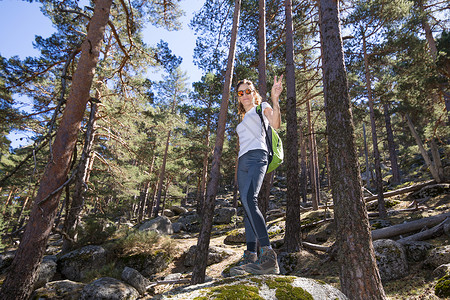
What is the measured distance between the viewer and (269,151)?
2.80m

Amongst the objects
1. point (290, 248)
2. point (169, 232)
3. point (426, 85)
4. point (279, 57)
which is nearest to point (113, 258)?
point (169, 232)

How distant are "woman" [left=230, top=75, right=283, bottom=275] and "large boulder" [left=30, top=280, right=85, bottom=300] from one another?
6.17 m

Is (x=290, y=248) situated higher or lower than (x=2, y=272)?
higher

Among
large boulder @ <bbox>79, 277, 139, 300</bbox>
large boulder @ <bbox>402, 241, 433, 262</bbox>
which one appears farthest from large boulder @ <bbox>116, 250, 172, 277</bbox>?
large boulder @ <bbox>402, 241, 433, 262</bbox>

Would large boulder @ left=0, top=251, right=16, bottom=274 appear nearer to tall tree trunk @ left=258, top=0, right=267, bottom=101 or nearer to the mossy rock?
tall tree trunk @ left=258, top=0, right=267, bottom=101

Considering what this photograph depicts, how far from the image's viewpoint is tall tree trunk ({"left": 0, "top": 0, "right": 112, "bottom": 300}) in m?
3.23

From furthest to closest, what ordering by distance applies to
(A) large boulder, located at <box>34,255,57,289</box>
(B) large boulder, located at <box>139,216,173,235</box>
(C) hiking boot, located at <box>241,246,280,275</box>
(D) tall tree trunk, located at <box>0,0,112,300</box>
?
(B) large boulder, located at <box>139,216,173,235</box>, (A) large boulder, located at <box>34,255,57,289</box>, (D) tall tree trunk, located at <box>0,0,112,300</box>, (C) hiking boot, located at <box>241,246,280,275</box>

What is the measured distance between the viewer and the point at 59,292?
619cm

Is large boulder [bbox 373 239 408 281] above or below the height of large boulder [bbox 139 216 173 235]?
below

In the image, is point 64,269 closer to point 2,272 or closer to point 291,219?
point 2,272

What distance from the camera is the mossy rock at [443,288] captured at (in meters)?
3.59

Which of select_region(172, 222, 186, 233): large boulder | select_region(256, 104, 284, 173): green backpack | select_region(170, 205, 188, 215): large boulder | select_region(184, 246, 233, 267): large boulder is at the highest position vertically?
select_region(170, 205, 188, 215): large boulder

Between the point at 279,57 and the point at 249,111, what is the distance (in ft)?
29.9

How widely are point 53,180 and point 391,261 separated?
22.9 ft
